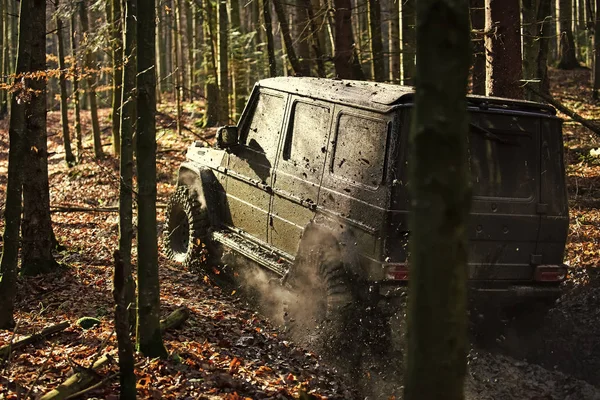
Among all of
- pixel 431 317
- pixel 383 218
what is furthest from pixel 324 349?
pixel 431 317

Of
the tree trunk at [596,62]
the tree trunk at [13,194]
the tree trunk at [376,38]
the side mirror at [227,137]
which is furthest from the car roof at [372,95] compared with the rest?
the tree trunk at [596,62]

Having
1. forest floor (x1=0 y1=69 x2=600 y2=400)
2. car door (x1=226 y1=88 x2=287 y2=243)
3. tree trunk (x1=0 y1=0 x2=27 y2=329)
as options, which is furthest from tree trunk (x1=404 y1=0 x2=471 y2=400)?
car door (x1=226 y1=88 x2=287 y2=243)

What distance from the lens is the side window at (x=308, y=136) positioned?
7.42 metres

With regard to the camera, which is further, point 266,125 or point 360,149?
point 266,125

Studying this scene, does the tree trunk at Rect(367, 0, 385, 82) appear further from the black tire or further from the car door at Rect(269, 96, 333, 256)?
the black tire

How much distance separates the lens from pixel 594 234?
10070 mm

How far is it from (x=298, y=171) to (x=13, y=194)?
282 centimetres

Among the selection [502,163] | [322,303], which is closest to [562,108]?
[502,163]

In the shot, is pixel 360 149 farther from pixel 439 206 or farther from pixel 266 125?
pixel 439 206

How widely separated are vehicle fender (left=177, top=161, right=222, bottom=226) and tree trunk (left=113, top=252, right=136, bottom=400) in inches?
170

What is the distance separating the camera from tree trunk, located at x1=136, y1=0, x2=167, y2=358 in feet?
18.6

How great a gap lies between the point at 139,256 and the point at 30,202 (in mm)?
3331

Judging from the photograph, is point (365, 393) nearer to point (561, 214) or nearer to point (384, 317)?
point (384, 317)

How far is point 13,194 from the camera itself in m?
6.61
